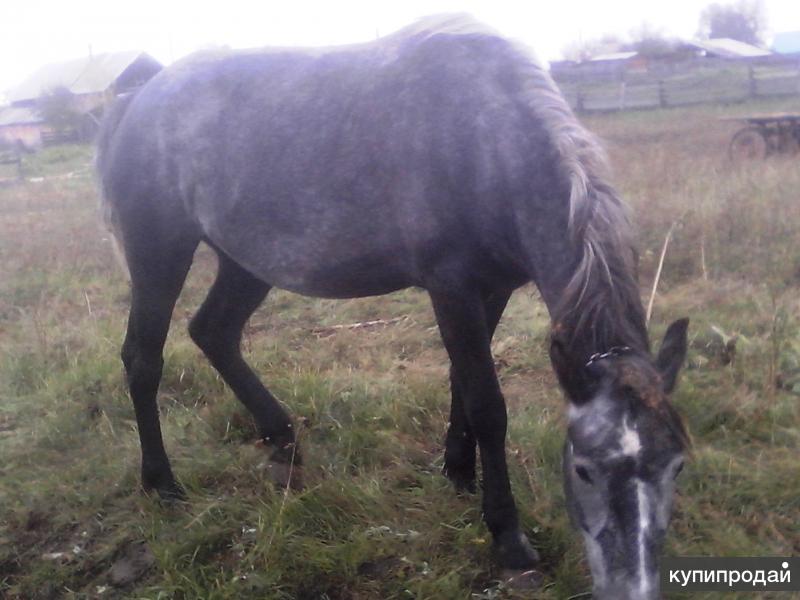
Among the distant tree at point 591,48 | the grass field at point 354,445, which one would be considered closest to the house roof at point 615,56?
the distant tree at point 591,48

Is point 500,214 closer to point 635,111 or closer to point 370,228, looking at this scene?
point 370,228

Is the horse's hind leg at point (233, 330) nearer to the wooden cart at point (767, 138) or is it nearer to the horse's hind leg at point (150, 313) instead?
the horse's hind leg at point (150, 313)

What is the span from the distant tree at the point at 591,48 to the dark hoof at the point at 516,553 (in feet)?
75.8

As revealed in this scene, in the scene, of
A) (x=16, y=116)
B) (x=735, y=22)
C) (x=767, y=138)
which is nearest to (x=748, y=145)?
(x=767, y=138)

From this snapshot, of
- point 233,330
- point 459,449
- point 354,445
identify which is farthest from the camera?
point 233,330

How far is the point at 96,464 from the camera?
3514 mm

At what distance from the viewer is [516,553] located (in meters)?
2.59

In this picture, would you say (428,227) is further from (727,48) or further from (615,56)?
(615,56)

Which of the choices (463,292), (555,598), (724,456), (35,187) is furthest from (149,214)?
(35,187)

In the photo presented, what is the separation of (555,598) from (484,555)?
33 cm

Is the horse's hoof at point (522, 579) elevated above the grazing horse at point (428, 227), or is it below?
below

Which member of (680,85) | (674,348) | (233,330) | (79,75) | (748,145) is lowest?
(680,85)

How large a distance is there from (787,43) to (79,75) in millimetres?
16502

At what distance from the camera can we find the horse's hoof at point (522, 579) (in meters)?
2.50
